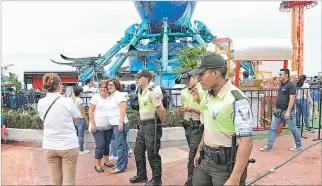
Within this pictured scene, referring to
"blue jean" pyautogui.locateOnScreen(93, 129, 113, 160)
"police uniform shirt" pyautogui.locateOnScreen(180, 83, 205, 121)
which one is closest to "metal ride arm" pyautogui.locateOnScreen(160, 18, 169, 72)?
"blue jean" pyautogui.locateOnScreen(93, 129, 113, 160)

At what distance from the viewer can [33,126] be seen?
7352 millimetres

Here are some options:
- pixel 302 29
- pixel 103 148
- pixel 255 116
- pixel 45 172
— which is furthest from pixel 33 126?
pixel 302 29

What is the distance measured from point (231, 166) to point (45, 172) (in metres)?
3.88

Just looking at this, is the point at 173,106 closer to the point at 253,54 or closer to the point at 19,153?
the point at 253,54

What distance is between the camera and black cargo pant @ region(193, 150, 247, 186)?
2520mm

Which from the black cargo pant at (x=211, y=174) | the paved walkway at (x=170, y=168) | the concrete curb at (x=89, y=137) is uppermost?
the black cargo pant at (x=211, y=174)

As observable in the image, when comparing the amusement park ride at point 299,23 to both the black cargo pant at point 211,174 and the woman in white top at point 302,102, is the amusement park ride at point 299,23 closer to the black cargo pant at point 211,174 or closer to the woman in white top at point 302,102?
the woman in white top at point 302,102

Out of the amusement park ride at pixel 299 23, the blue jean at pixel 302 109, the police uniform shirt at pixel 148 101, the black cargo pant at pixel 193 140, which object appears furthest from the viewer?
the amusement park ride at pixel 299 23

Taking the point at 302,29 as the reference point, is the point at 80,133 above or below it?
below

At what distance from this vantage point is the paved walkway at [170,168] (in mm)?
4820

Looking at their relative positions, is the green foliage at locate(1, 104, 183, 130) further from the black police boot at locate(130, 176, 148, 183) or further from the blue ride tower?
the blue ride tower

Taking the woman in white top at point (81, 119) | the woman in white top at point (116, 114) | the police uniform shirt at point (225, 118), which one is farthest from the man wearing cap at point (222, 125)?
the woman in white top at point (81, 119)

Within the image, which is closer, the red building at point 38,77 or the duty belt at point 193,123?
the duty belt at point 193,123

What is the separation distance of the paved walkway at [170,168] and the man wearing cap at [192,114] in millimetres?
767
